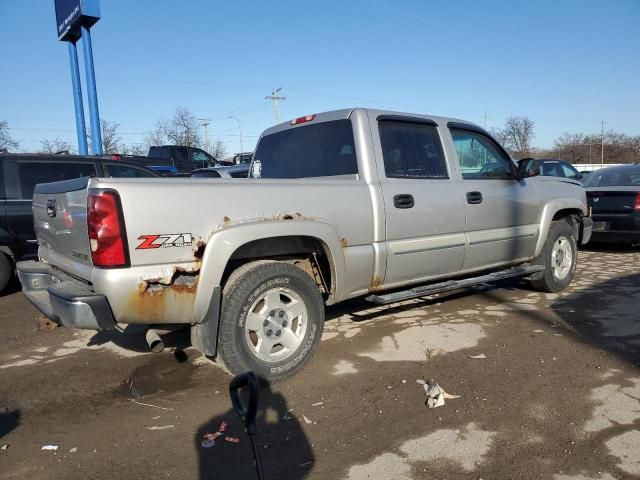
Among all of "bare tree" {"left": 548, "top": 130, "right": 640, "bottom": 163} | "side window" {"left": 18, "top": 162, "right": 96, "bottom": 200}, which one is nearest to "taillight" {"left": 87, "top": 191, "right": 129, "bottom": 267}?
"side window" {"left": 18, "top": 162, "right": 96, "bottom": 200}

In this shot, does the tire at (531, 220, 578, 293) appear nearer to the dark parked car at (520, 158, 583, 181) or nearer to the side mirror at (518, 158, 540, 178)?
the side mirror at (518, 158, 540, 178)

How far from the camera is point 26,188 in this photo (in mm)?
6738

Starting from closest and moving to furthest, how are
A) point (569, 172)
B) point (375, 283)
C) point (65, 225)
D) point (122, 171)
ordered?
point (65, 225)
point (375, 283)
point (122, 171)
point (569, 172)

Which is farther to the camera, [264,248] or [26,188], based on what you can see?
[26,188]

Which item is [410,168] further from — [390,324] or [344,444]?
[344,444]

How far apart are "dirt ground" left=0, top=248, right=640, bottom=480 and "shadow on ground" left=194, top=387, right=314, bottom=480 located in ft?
0.03

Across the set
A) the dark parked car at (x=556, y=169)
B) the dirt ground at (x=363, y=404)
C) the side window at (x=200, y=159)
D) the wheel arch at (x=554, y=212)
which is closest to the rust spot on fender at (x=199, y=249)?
the dirt ground at (x=363, y=404)

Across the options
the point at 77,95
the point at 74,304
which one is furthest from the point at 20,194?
the point at 77,95

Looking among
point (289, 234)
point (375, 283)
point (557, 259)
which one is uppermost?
point (289, 234)

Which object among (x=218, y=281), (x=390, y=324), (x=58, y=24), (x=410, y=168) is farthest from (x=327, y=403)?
(x=58, y=24)

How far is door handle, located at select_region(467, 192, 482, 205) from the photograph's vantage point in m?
4.89

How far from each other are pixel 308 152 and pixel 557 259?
3571 mm

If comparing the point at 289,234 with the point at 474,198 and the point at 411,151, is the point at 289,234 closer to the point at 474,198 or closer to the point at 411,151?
the point at 411,151

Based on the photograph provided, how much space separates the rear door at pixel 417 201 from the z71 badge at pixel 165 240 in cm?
172
